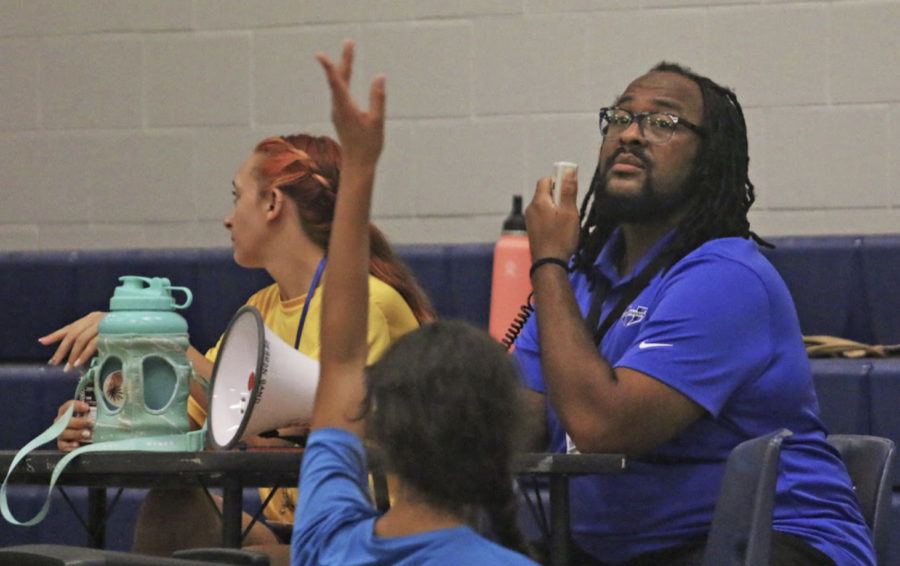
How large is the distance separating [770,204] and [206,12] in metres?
1.74

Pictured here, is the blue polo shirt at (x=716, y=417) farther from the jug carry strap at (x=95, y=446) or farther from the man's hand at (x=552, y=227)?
the jug carry strap at (x=95, y=446)

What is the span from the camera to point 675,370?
1962 mm

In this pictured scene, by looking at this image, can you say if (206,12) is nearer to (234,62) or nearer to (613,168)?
(234,62)

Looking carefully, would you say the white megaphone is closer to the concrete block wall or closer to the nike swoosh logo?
the nike swoosh logo

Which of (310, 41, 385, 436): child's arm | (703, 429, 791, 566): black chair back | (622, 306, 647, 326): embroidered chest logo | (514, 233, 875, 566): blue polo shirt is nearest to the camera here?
(310, 41, 385, 436): child's arm

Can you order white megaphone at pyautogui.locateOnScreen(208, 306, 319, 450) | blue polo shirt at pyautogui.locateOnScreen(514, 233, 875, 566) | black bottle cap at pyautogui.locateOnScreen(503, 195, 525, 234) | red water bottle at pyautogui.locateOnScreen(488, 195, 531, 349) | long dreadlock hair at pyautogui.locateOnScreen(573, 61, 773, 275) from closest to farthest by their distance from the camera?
white megaphone at pyautogui.locateOnScreen(208, 306, 319, 450) → blue polo shirt at pyautogui.locateOnScreen(514, 233, 875, 566) → long dreadlock hair at pyautogui.locateOnScreen(573, 61, 773, 275) → red water bottle at pyautogui.locateOnScreen(488, 195, 531, 349) → black bottle cap at pyautogui.locateOnScreen(503, 195, 525, 234)

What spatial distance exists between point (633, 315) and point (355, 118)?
894 millimetres

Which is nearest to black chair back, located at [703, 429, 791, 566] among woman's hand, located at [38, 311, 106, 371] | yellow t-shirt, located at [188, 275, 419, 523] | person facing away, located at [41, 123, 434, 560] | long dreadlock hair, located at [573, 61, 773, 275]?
long dreadlock hair, located at [573, 61, 773, 275]

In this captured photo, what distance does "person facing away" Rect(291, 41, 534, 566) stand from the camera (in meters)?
1.21

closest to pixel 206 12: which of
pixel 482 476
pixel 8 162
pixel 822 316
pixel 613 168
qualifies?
pixel 8 162

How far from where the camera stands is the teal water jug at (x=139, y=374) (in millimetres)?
1865

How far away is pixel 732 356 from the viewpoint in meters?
1.98

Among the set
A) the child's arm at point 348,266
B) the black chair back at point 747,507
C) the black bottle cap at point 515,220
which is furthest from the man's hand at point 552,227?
the black bottle cap at point 515,220

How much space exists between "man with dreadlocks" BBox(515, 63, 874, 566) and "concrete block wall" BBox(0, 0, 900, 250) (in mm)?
1687
